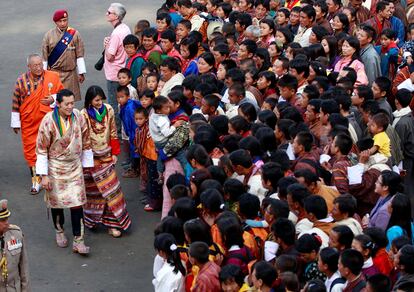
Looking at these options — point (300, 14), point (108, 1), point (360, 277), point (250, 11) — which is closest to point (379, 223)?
point (360, 277)

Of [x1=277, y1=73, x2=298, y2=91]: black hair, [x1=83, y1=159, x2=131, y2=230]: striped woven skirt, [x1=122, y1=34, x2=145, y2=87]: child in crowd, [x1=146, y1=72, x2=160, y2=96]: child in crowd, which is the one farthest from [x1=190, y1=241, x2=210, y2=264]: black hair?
[x1=122, y1=34, x2=145, y2=87]: child in crowd

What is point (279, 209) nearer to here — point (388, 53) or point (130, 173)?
point (130, 173)

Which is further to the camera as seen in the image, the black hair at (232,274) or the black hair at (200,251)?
the black hair at (200,251)

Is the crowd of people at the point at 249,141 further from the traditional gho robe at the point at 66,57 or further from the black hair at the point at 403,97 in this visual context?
the black hair at the point at 403,97

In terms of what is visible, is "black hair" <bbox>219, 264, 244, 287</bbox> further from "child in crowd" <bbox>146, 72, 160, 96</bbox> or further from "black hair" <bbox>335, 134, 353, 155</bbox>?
"child in crowd" <bbox>146, 72, 160, 96</bbox>

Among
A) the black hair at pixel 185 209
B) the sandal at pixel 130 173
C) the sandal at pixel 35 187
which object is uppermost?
the black hair at pixel 185 209

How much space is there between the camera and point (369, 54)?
1162 cm

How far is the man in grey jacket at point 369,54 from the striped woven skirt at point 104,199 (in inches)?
137

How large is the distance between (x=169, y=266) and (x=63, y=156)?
2.53 meters

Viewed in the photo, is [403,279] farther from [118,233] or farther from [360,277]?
[118,233]

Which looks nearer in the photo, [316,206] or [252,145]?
[316,206]

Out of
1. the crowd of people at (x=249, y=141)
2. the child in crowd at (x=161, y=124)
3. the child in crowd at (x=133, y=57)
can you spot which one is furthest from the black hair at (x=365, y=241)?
the child in crowd at (x=133, y=57)

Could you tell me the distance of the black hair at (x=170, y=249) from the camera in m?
7.41

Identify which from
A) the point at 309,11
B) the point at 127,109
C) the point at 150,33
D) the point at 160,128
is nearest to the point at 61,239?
the point at 160,128
